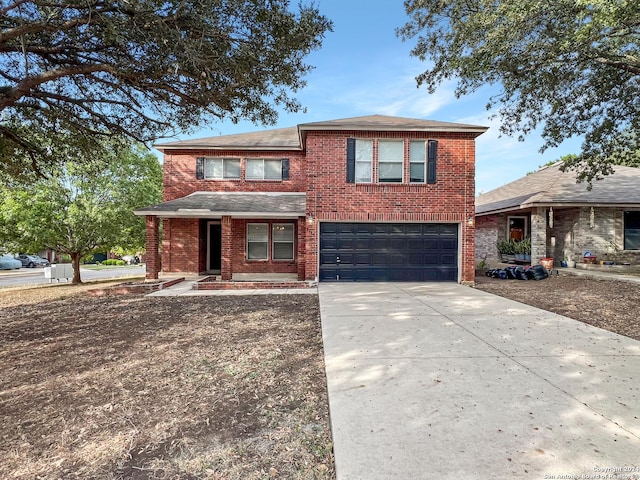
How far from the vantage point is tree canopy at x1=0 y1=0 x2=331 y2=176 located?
5.52 m

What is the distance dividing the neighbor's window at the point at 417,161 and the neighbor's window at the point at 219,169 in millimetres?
7267

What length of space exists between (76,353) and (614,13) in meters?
10.6

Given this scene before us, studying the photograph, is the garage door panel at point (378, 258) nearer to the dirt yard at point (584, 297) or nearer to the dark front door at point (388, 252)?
the dark front door at point (388, 252)

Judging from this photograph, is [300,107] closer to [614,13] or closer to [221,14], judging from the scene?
[221,14]

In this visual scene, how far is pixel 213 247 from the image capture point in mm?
15336

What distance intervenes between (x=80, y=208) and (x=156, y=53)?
34.0 feet

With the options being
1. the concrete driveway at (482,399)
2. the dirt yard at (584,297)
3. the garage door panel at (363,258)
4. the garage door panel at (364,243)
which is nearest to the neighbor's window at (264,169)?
the garage door panel at (364,243)

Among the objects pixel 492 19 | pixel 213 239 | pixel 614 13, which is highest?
pixel 492 19

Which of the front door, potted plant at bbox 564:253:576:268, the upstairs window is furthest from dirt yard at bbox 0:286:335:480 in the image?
potted plant at bbox 564:253:576:268

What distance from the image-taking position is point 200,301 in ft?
29.5

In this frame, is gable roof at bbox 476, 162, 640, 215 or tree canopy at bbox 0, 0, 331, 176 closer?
tree canopy at bbox 0, 0, 331, 176

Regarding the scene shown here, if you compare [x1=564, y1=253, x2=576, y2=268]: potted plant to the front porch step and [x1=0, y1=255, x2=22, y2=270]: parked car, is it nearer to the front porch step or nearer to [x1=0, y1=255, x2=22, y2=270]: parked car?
the front porch step

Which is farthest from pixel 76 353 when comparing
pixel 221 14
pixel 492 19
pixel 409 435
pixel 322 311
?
pixel 492 19

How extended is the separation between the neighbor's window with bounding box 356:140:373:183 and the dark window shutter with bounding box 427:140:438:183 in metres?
2.00
